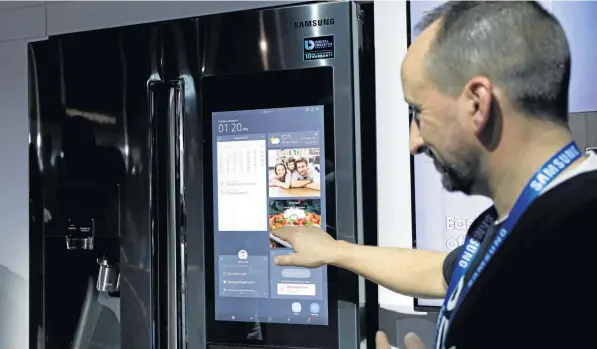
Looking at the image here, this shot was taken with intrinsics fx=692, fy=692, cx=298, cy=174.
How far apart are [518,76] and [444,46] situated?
103mm

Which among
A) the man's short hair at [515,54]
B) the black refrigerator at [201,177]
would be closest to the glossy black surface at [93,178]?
the black refrigerator at [201,177]

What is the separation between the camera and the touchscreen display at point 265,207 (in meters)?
1.41

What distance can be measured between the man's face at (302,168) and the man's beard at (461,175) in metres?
0.49

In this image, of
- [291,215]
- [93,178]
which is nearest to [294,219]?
[291,215]

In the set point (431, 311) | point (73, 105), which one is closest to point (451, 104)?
point (431, 311)

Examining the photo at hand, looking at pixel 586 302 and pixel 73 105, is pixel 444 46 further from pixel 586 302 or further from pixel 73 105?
pixel 73 105

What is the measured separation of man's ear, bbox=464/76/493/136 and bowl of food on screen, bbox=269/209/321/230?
1.91 ft

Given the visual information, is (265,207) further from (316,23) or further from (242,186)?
(316,23)

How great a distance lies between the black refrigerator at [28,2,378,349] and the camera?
1.40 meters

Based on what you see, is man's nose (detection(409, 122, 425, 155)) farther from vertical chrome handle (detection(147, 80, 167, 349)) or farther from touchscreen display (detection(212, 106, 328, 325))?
vertical chrome handle (detection(147, 80, 167, 349))

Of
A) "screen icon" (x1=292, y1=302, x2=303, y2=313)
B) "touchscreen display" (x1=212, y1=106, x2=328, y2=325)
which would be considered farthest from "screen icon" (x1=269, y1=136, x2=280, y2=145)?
"screen icon" (x1=292, y1=302, x2=303, y2=313)

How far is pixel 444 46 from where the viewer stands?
2.86 ft

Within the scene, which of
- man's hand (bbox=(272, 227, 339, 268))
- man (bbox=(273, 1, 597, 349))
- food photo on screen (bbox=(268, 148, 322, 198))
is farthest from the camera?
food photo on screen (bbox=(268, 148, 322, 198))

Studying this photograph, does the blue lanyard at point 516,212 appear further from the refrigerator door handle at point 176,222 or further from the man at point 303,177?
the refrigerator door handle at point 176,222
